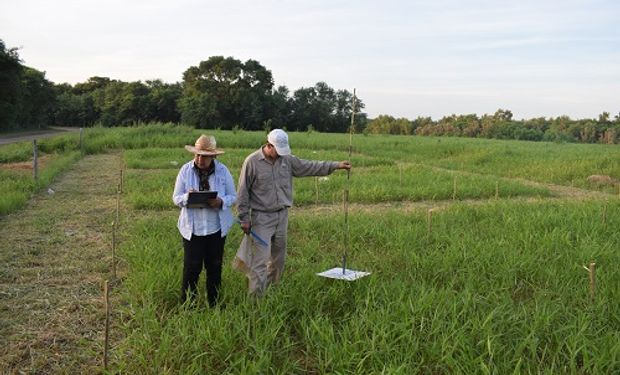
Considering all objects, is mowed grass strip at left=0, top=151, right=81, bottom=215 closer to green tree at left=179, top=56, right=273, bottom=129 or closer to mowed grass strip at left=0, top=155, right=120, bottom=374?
mowed grass strip at left=0, top=155, right=120, bottom=374

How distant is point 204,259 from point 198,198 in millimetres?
546

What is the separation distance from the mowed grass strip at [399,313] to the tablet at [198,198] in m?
0.72

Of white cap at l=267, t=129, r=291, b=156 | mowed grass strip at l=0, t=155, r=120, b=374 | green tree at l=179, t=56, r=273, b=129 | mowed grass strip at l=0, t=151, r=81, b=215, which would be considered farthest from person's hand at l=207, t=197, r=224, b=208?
green tree at l=179, t=56, r=273, b=129

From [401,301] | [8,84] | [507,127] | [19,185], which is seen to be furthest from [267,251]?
[507,127]

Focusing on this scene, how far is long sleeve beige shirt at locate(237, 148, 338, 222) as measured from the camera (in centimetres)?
385

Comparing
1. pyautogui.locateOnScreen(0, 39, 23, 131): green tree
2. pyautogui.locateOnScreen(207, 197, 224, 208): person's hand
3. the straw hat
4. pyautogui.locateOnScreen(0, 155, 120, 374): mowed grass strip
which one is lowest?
pyautogui.locateOnScreen(0, 155, 120, 374): mowed grass strip

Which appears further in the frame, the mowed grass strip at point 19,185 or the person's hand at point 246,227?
the mowed grass strip at point 19,185

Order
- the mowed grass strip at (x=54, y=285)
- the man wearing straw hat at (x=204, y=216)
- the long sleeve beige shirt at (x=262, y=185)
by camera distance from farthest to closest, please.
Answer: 1. the long sleeve beige shirt at (x=262, y=185)
2. the man wearing straw hat at (x=204, y=216)
3. the mowed grass strip at (x=54, y=285)

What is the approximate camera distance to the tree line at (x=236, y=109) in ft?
149

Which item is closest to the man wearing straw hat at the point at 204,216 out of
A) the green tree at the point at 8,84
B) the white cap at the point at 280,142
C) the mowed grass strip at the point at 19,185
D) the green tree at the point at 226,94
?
the white cap at the point at 280,142

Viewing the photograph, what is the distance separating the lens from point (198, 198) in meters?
3.51

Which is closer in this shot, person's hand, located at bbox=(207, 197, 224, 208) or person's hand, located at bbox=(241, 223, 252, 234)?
person's hand, located at bbox=(207, 197, 224, 208)

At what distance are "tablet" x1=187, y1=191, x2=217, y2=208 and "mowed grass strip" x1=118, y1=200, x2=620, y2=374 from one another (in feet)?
2.35

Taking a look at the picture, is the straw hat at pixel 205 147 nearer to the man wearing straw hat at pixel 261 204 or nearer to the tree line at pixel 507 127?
the man wearing straw hat at pixel 261 204
